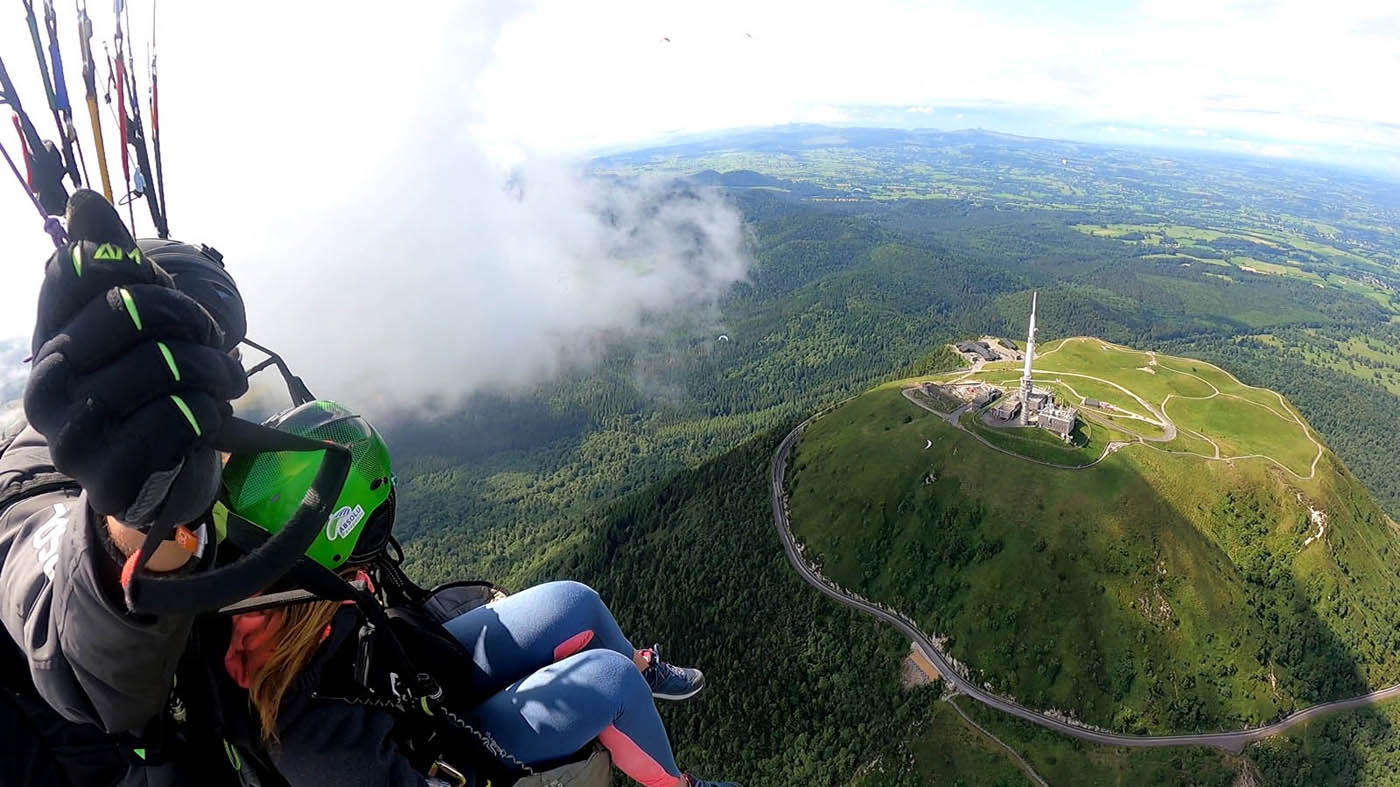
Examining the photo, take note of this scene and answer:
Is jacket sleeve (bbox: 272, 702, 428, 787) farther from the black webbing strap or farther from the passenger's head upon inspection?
the black webbing strap

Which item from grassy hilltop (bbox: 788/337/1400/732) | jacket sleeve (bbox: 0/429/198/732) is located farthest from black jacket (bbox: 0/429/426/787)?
grassy hilltop (bbox: 788/337/1400/732)

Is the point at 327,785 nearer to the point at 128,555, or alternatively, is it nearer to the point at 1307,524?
the point at 128,555

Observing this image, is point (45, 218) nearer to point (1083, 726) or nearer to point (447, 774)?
point (447, 774)

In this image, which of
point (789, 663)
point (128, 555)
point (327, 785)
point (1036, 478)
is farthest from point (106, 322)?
point (1036, 478)

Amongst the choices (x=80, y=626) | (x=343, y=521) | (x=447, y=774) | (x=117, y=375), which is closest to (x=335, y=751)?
(x=447, y=774)

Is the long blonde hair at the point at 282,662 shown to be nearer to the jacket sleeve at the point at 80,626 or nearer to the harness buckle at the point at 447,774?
the jacket sleeve at the point at 80,626

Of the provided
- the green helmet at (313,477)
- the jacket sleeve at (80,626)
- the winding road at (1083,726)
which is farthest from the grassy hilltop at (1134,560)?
the jacket sleeve at (80,626)

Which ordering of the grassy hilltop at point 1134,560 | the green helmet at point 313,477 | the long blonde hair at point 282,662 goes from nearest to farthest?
the green helmet at point 313,477, the long blonde hair at point 282,662, the grassy hilltop at point 1134,560
